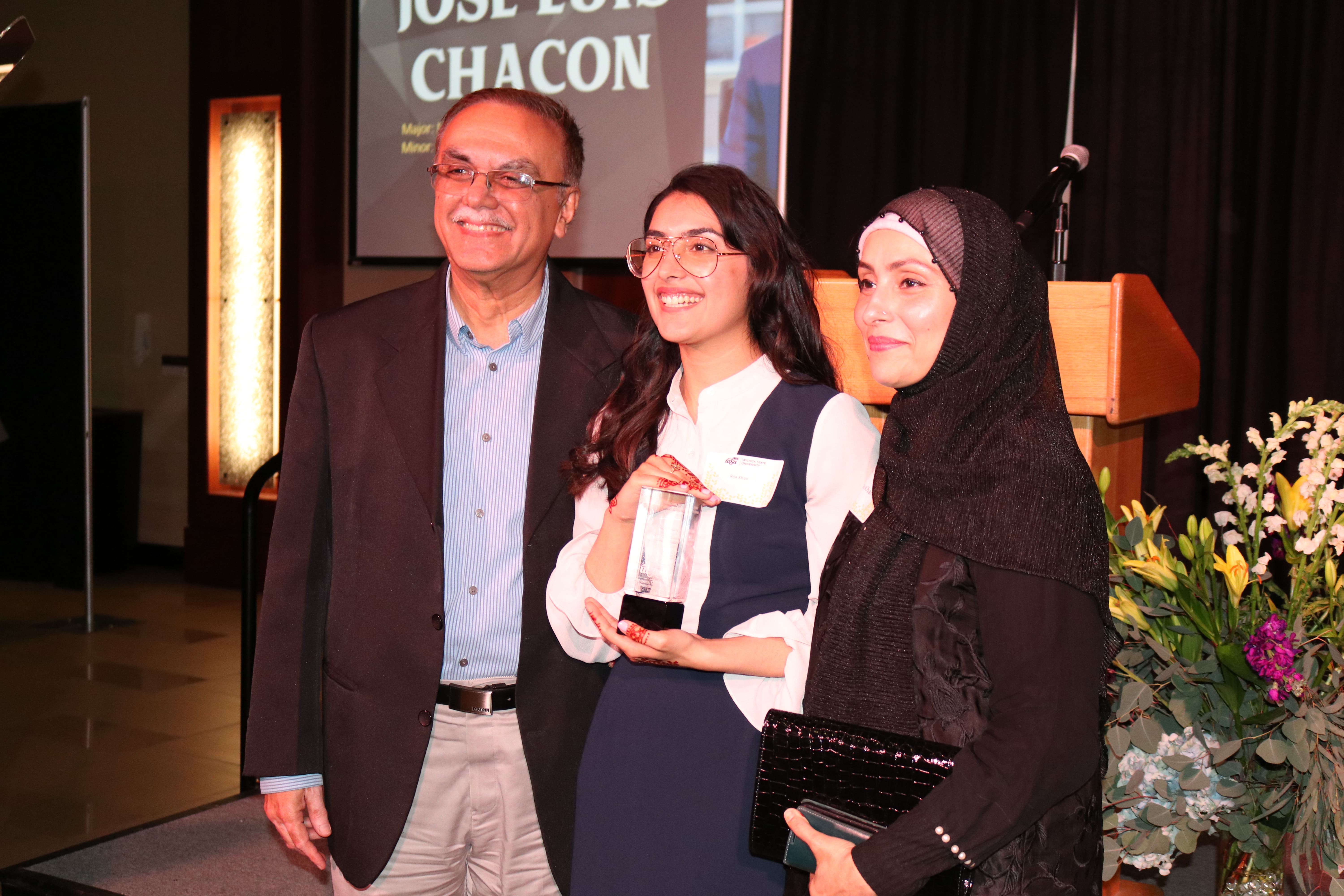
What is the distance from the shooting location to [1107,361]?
6.40 ft

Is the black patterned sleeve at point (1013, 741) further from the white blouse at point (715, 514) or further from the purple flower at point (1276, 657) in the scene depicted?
the purple flower at point (1276, 657)

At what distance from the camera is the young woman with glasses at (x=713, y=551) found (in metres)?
1.61

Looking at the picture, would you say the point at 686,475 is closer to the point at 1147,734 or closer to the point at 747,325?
the point at 747,325

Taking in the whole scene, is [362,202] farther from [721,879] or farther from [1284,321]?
[721,879]

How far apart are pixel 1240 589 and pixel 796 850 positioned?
3.13ft

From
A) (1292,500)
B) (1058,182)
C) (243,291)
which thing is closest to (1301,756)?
(1292,500)

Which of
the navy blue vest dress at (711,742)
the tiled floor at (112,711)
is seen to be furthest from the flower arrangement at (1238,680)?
the tiled floor at (112,711)

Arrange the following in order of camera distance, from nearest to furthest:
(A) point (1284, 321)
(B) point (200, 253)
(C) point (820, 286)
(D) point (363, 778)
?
(D) point (363, 778) < (C) point (820, 286) < (A) point (1284, 321) < (B) point (200, 253)

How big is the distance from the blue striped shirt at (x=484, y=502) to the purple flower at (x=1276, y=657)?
1.17 m

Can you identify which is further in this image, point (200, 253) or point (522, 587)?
point (200, 253)

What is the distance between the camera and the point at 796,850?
53.5 inches

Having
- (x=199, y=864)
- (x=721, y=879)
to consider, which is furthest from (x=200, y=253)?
(x=721, y=879)

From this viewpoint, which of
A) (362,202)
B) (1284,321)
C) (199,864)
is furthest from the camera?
(362,202)

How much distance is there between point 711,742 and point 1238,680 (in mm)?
952
